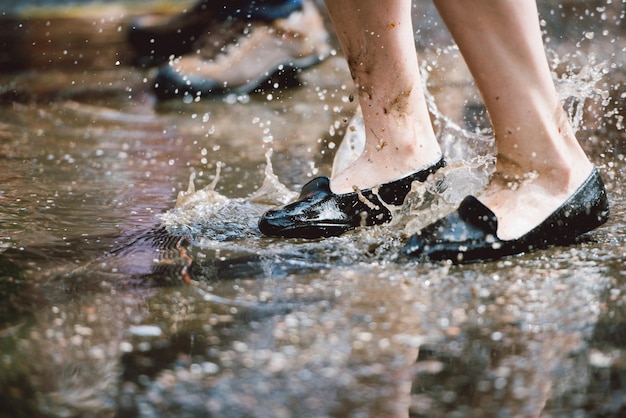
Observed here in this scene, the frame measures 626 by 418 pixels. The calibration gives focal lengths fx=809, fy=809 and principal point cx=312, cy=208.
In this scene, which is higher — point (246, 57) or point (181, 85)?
point (246, 57)

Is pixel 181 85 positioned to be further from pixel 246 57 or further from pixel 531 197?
pixel 531 197

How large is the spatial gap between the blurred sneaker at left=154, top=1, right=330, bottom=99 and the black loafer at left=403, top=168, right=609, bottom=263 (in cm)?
272

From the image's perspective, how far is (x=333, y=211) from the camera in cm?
186

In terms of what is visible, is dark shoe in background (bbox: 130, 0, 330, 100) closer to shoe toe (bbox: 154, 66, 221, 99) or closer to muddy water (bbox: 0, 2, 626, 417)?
shoe toe (bbox: 154, 66, 221, 99)

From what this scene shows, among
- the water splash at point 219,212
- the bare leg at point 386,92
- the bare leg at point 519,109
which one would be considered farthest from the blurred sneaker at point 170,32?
the bare leg at point 519,109

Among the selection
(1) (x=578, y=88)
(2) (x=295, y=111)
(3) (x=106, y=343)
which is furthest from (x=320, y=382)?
(2) (x=295, y=111)

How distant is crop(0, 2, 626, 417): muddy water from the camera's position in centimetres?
107

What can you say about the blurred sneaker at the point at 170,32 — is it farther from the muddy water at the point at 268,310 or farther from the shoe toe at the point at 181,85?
the muddy water at the point at 268,310

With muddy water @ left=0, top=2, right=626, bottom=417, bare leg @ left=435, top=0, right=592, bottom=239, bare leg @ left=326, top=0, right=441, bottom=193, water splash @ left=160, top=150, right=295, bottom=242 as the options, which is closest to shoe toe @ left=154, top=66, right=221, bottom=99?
muddy water @ left=0, top=2, right=626, bottom=417

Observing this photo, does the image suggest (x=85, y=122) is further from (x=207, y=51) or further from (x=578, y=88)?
(x=578, y=88)

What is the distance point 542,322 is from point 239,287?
539 mm

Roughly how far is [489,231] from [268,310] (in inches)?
20.2

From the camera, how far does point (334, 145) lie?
10.1ft

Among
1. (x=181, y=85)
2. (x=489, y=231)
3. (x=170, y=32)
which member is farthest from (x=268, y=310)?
(x=170, y=32)
